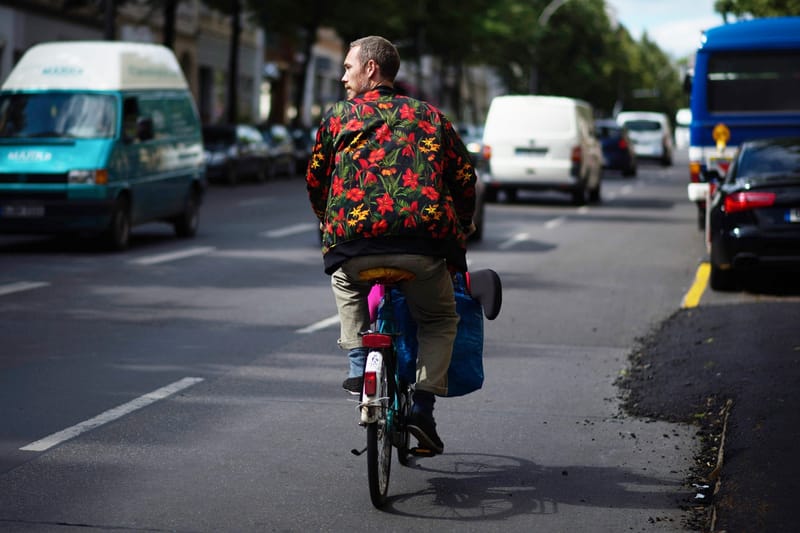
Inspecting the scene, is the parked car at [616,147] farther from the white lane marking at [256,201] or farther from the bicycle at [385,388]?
the bicycle at [385,388]

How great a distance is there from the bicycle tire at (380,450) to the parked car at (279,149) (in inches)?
1423

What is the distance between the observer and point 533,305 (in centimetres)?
1341

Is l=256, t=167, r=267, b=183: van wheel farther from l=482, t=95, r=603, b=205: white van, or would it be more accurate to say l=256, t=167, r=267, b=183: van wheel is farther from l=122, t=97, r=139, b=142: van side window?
l=122, t=97, r=139, b=142: van side window

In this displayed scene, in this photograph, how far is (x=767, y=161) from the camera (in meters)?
14.7

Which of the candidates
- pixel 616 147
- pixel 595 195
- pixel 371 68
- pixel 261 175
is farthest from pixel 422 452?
pixel 616 147

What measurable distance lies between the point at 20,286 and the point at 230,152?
24.3m

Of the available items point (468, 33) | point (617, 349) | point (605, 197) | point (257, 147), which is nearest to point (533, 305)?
point (617, 349)

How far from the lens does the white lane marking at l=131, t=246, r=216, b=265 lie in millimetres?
16984

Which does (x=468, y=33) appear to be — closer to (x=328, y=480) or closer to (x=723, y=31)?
(x=723, y=31)

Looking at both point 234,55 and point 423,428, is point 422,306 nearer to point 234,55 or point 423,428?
point 423,428

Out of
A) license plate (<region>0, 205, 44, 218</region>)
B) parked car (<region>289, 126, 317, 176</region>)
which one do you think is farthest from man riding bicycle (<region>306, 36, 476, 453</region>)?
parked car (<region>289, 126, 317, 176</region>)

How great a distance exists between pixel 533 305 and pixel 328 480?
7170mm

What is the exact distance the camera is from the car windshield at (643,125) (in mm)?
60562

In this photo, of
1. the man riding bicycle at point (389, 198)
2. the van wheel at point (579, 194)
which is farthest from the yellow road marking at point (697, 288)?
the van wheel at point (579, 194)
